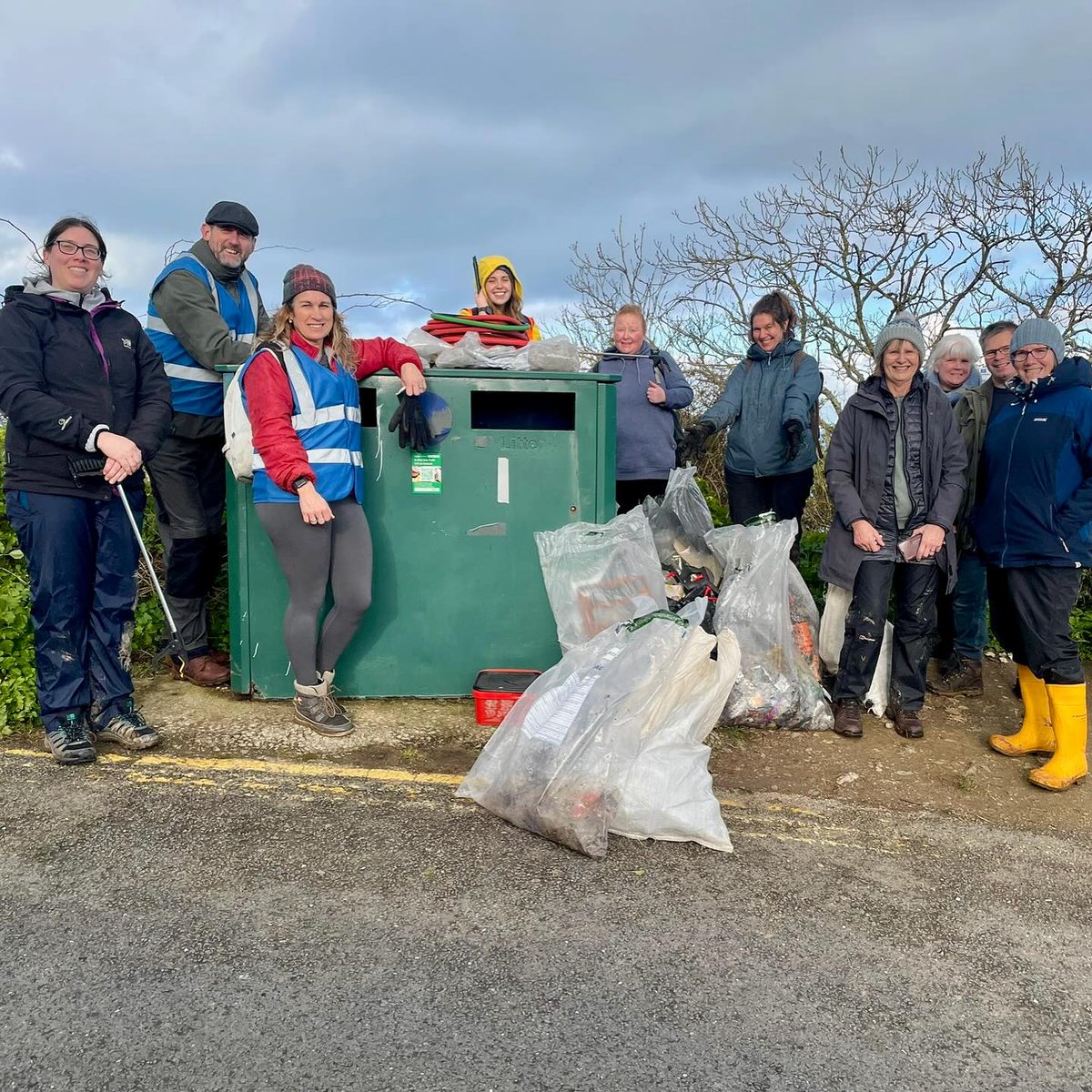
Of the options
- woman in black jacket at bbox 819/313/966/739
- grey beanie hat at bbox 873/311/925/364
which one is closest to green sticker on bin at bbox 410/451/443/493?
woman in black jacket at bbox 819/313/966/739

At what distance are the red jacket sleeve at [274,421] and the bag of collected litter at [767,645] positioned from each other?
182 cm

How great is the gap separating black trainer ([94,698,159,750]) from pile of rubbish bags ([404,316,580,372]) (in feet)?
5.99

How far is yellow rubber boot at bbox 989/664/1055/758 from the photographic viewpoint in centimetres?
358

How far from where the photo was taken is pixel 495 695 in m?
3.56

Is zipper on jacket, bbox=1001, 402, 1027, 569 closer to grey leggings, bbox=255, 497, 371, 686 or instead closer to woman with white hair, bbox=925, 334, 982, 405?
woman with white hair, bbox=925, 334, 982, 405

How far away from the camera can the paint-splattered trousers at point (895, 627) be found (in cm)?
372

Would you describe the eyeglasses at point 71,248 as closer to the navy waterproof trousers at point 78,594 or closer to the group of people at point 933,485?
the navy waterproof trousers at point 78,594

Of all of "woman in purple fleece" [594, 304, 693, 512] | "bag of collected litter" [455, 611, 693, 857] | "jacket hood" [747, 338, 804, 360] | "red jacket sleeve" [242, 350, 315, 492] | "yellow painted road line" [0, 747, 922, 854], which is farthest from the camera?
"woman in purple fleece" [594, 304, 693, 512]

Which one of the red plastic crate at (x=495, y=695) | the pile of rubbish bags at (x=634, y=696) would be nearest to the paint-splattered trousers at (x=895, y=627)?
the pile of rubbish bags at (x=634, y=696)

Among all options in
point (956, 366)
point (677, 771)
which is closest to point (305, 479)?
point (677, 771)

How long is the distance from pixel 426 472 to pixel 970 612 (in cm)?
276

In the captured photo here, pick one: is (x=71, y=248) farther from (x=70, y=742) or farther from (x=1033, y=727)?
(x=1033, y=727)

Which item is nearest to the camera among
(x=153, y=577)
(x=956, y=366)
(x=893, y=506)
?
(x=153, y=577)

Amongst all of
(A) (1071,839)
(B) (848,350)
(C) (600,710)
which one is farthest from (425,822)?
(B) (848,350)
